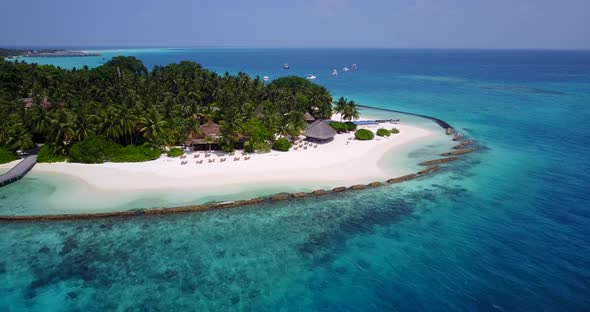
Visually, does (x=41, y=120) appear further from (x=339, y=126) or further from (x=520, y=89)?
(x=520, y=89)

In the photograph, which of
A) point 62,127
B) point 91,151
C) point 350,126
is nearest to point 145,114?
point 91,151

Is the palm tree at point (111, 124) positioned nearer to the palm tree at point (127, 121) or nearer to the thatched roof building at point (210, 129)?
the palm tree at point (127, 121)

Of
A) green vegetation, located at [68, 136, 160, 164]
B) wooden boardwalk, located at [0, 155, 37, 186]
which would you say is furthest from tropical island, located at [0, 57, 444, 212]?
wooden boardwalk, located at [0, 155, 37, 186]

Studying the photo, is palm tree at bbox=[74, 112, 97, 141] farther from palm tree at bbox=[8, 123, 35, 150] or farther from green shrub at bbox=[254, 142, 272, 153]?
green shrub at bbox=[254, 142, 272, 153]

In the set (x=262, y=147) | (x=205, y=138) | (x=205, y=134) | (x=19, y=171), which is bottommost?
(x=19, y=171)

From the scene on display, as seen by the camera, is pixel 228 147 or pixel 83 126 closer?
pixel 83 126

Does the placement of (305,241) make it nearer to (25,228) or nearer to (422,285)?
(422,285)

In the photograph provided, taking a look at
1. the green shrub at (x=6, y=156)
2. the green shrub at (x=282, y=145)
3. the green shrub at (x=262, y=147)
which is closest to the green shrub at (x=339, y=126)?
the green shrub at (x=282, y=145)

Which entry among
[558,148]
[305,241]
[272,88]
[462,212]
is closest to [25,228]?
[305,241]
